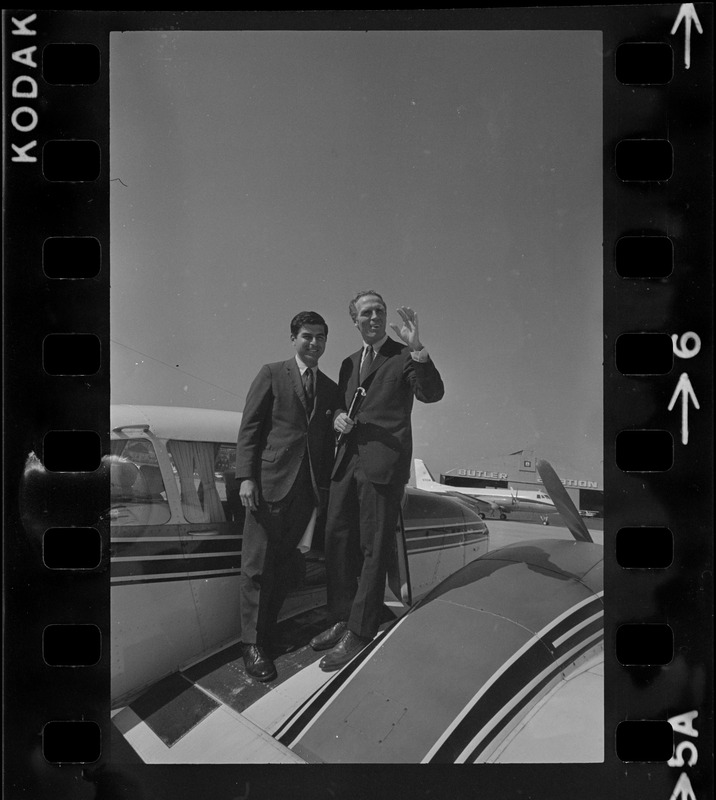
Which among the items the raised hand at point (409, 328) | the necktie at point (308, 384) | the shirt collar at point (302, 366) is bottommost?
the necktie at point (308, 384)

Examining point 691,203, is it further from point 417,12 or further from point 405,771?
point 405,771

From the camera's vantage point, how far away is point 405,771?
6.36 ft

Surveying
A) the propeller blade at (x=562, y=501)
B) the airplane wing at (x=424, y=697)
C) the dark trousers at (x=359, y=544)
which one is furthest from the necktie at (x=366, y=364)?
the airplane wing at (x=424, y=697)

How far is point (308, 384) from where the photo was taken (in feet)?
6.69

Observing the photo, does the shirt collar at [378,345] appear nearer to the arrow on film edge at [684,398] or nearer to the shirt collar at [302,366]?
the shirt collar at [302,366]

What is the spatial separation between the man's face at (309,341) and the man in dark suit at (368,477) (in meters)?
0.14

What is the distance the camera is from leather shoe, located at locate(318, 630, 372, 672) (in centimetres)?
203

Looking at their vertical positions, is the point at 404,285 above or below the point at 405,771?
above

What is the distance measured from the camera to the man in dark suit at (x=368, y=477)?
204 centimetres

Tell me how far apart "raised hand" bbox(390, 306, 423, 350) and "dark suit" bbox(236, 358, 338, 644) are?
0.37 m

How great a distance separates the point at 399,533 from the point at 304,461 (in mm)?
515

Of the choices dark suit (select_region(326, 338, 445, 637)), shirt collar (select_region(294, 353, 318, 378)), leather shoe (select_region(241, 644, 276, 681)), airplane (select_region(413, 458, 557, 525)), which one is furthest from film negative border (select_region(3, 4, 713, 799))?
shirt collar (select_region(294, 353, 318, 378))

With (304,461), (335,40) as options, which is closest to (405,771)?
(304,461)

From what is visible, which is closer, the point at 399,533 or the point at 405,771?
the point at 405,771
